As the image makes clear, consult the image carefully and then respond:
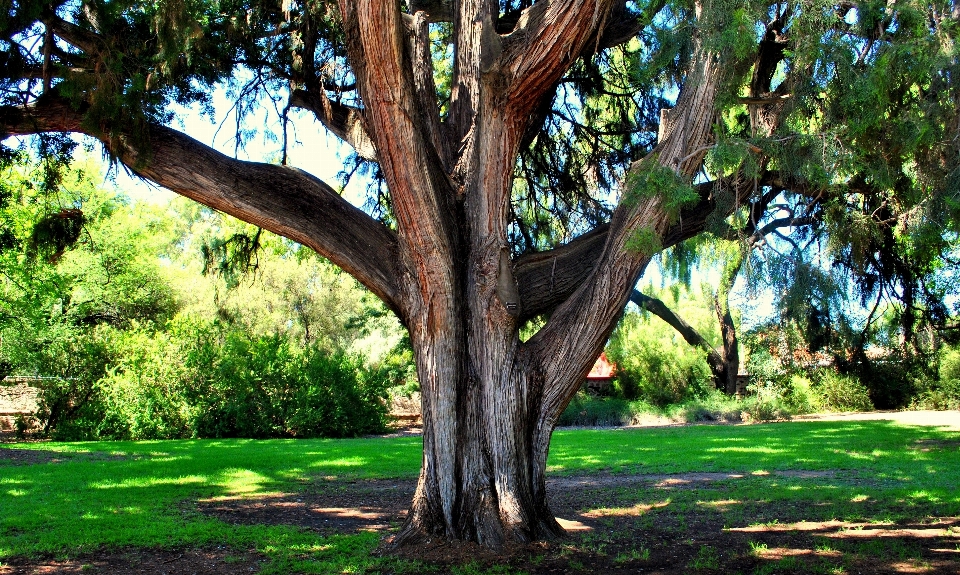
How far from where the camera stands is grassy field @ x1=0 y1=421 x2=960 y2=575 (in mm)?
6402

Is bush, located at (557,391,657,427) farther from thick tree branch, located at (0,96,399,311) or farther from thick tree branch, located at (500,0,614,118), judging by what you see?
thick tree branch, located at (500,0,614,118)

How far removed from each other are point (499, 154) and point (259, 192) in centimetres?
215

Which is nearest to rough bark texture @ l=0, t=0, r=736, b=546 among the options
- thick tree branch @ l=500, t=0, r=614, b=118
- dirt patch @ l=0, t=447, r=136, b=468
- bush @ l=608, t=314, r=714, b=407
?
thick tree branch @ l=500, t=0, r=614, b=118

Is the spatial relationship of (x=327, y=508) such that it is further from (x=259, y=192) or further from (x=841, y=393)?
(x=841, y=393)

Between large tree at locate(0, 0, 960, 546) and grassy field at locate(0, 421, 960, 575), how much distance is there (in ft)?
3.76

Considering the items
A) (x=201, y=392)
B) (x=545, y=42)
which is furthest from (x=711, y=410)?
(x=545, y=42)

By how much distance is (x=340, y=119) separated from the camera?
8836 millimetres

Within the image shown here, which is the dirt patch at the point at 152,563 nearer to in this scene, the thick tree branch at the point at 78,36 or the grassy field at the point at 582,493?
the grassy field at the point at 582,493

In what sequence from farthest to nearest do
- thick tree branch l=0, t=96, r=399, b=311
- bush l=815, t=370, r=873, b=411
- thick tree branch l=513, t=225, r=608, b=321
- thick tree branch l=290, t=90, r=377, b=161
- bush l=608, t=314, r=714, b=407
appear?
bush l=608, t=314, r=714, b=407 → bush l=815, t=370, r=873, b=411 → thick tree branch l=290, t=90, r=377, b=161 → thick tree branch l=513, t=225, r=608, b=321 → thick tree branch l=0, t=96, r=399, b=311

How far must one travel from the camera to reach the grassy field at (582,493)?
6402mm

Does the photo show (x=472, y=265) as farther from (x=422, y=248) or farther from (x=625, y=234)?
(x=625, y=234)

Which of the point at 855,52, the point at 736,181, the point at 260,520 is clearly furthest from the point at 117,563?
the point at 855,52

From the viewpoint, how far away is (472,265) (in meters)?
6.96

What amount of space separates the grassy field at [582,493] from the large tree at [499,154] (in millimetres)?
1145
